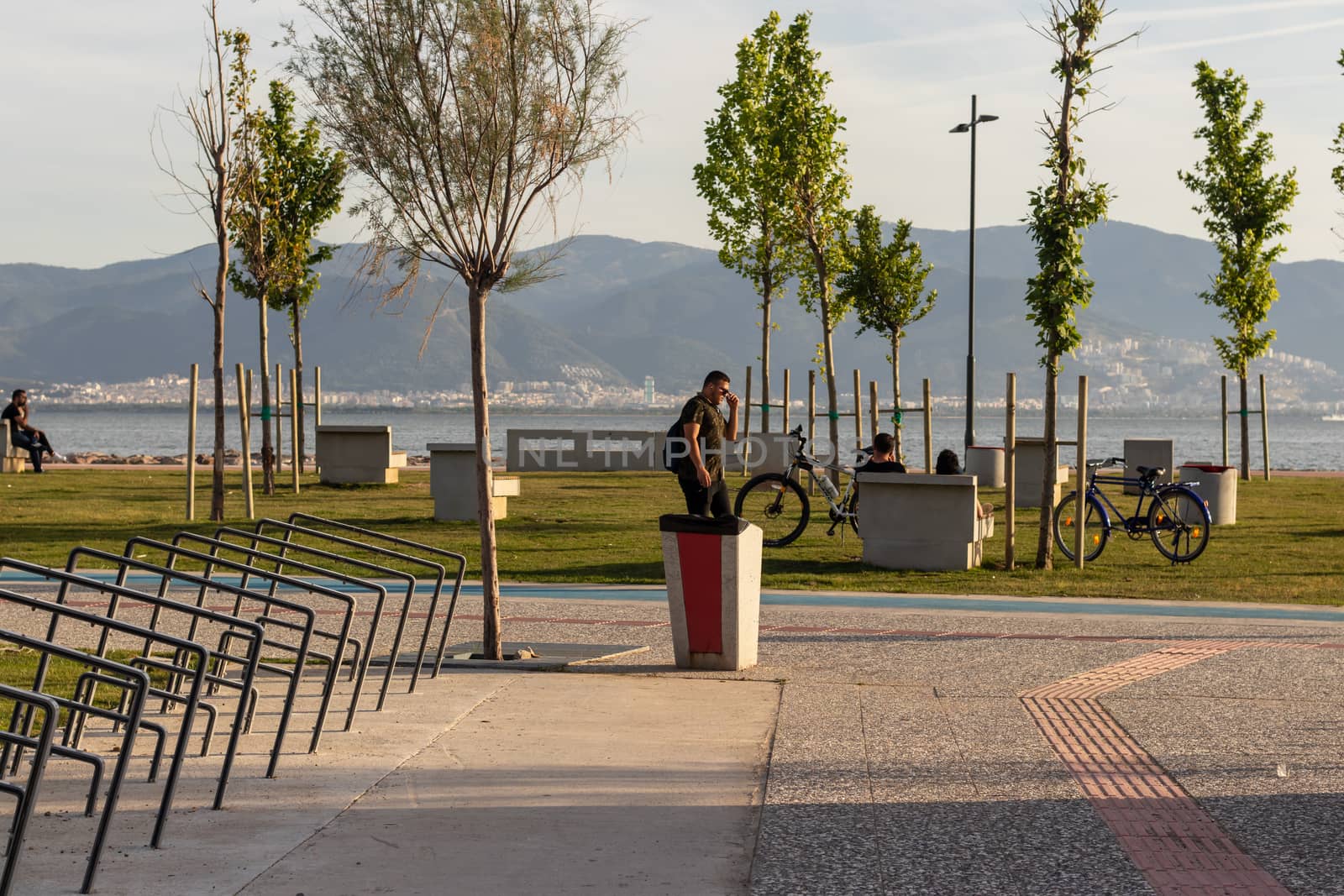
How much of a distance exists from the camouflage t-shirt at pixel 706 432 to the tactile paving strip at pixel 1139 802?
440 centimetres

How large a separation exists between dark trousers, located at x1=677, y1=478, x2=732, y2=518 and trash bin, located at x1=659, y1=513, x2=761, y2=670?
11.2 ft

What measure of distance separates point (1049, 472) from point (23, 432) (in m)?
24.2

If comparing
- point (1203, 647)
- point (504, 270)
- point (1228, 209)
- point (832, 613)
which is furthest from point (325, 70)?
point (1228, 209)

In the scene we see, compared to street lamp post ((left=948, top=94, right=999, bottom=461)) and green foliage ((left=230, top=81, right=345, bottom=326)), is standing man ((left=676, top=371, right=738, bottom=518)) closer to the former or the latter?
green foliage ((left=230, top=81, right=345, bottom=326))

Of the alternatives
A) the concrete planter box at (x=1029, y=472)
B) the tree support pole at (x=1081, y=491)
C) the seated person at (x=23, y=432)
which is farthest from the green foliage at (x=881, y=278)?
the tree support pole at (x=1081, y=491)

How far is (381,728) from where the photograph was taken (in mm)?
7066

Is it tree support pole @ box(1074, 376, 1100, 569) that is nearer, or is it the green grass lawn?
the green grass lawn

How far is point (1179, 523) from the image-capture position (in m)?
15.7

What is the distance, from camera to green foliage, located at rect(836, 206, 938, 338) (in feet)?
117

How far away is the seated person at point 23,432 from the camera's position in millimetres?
31047

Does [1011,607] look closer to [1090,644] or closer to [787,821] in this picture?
[1090,644]

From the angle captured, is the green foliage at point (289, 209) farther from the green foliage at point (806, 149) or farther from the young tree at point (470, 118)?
the young tree at point (470, 118)

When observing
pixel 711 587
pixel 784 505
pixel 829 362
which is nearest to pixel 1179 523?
pixel 784 505

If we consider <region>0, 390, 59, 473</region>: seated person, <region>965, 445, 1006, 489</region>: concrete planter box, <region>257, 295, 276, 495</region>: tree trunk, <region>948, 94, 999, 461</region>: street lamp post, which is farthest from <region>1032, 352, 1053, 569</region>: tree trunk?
<region>0, 390, 59, 473</region>: seated person
